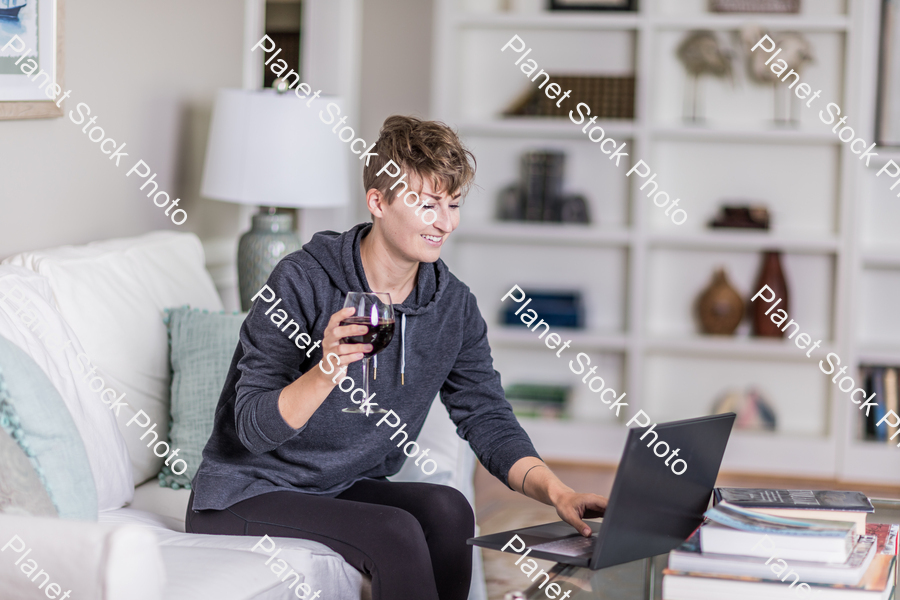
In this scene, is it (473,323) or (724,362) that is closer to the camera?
(473,323)

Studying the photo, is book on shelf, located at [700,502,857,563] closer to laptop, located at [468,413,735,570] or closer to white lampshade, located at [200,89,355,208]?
laptop, located at [468,413,735,570]

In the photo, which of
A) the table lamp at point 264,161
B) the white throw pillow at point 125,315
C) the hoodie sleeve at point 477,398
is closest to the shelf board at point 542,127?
the table lamp at point 264,161

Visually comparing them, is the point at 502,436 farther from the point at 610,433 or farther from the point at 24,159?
the point at 610,433

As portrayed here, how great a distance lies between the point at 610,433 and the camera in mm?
3656

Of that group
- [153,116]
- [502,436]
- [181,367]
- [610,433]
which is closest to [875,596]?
[502,436]

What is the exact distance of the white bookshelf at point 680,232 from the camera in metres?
3.49

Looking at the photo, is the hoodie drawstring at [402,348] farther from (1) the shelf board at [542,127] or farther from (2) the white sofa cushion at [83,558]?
(1) the shelf board at [542,127]

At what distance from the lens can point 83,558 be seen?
1.07 metres

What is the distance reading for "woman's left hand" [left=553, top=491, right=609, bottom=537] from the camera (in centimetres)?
133

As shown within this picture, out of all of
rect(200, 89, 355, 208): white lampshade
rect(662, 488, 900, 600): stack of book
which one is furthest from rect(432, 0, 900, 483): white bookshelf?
rect(662, 488, 900, 600): stack of book

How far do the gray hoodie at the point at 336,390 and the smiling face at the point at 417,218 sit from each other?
0.09m

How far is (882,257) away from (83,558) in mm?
3124

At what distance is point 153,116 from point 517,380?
1.86 m

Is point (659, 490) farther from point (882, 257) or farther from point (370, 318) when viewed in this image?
point (882, 257)
